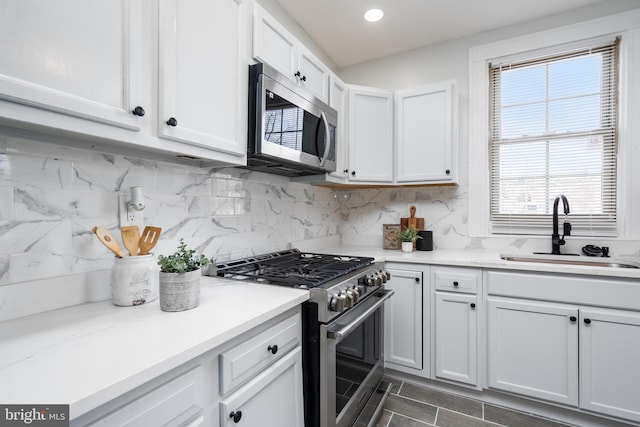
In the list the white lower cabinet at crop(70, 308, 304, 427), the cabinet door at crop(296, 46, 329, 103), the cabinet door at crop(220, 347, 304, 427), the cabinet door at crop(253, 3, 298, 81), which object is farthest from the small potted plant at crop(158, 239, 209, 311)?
the cabinet door at crop(296, 46, 329, 103)

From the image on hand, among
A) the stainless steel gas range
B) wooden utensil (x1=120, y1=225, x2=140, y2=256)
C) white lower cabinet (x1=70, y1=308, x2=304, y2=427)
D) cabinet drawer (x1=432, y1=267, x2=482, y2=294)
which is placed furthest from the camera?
cabinet drawer (x1=432, y1=267, x2=482, y2=294)

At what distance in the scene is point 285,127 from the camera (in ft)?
5.24

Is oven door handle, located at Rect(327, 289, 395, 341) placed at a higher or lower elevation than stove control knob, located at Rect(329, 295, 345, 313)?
lower

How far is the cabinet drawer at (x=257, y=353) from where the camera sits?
0.89 m

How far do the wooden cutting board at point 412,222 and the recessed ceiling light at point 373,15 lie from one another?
1587mm

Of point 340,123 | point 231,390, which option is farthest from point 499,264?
point 231,390

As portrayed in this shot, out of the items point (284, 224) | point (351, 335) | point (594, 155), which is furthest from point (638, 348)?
point (284, 224)

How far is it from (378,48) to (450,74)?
70 centimetres

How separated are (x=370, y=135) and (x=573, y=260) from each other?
1.74m

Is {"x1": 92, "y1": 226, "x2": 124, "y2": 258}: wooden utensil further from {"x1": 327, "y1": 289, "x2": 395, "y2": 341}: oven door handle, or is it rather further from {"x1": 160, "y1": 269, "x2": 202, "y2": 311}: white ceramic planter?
{"x1": 327, "y1": 289, "x2": 395, "y2": 341}: oven door handle

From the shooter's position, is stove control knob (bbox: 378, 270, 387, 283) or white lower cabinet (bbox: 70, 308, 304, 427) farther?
stove control knob (bbox: 378, 270, 387, 283)

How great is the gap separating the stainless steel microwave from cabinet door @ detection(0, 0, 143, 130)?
1.80 ft

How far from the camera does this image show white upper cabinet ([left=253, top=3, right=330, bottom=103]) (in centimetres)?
150

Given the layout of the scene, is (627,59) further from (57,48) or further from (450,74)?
(57,48)
